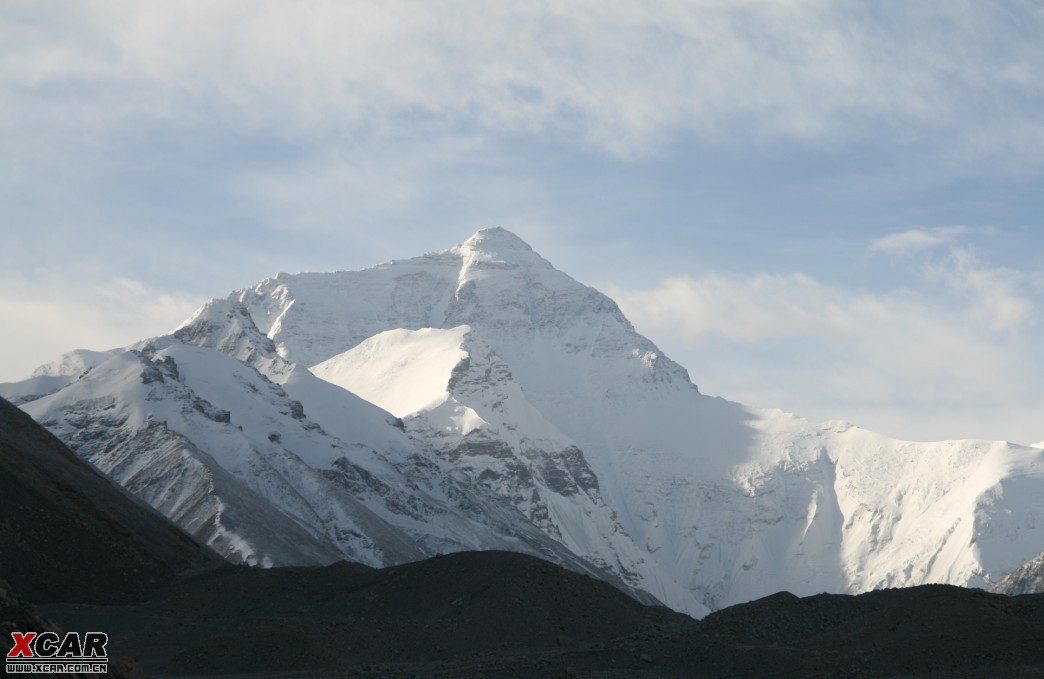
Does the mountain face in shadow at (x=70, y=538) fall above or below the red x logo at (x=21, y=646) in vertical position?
above

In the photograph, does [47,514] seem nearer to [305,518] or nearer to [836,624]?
[836,624]

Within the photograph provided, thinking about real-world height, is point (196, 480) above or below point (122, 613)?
above

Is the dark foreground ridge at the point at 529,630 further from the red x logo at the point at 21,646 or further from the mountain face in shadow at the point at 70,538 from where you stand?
the red x logo at the point at 21,646

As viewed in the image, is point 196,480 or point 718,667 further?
point 196,480

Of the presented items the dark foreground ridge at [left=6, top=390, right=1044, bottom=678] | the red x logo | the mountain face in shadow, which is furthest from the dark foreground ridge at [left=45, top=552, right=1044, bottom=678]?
the red x logo

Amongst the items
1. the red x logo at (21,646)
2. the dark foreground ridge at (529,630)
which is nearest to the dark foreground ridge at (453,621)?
the dark foreground ridge at (529,630)

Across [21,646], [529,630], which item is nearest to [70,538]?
[529,630]

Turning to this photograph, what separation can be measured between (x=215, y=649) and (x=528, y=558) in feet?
64.6

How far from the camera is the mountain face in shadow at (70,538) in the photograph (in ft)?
277

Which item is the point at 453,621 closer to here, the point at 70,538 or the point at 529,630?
the point at 529,630

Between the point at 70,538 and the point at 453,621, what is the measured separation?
118 ft

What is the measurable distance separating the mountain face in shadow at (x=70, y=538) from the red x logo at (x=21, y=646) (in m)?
45.5

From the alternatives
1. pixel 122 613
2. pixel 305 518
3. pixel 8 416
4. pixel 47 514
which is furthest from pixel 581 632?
pixel 305 518

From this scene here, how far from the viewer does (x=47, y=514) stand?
91438 millimetres
